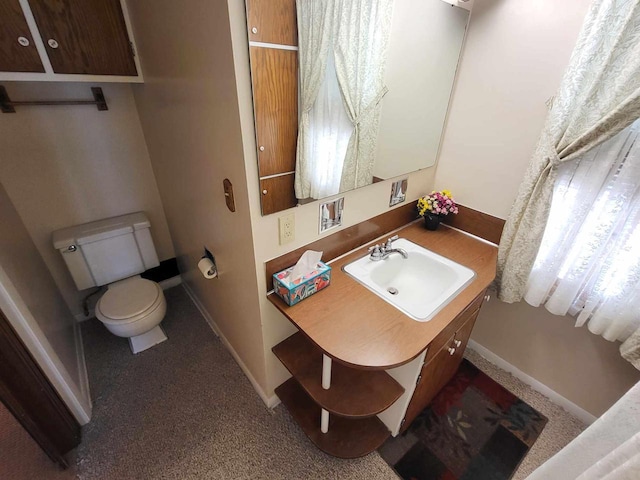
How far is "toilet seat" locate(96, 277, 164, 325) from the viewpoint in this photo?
62.9 inches

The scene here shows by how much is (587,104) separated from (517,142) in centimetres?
31

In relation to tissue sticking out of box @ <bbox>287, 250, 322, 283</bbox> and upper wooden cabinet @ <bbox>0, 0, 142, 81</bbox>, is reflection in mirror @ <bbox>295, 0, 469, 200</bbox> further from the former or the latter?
upper wooden cabinet @ <bbox>0, 0, 142, 81</bbox>

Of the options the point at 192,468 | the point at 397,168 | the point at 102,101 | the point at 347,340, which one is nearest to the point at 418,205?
the point at 397,168

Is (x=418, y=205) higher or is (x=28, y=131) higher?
(x=28, y=131)

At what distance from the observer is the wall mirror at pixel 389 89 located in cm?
82

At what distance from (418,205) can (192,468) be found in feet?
5.88

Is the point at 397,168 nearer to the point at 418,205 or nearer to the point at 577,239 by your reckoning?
the point at 418,205

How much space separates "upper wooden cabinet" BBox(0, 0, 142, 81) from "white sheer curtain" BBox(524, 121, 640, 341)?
2109mm

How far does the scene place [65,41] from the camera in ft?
3.98

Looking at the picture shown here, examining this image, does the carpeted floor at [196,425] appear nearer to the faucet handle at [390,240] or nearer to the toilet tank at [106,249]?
the toilet tank at [106,249]

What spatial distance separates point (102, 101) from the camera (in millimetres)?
1567

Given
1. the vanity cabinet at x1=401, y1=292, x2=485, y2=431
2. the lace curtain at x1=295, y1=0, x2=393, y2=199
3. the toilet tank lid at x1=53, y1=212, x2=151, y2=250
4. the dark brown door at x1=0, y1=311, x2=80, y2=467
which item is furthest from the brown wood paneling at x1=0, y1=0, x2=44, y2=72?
the vanity cabinet at x1=401, y1=292, x2=485, y2=431

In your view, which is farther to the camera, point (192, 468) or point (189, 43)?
point (192, 468)

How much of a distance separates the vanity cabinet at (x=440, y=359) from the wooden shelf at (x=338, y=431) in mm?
150
